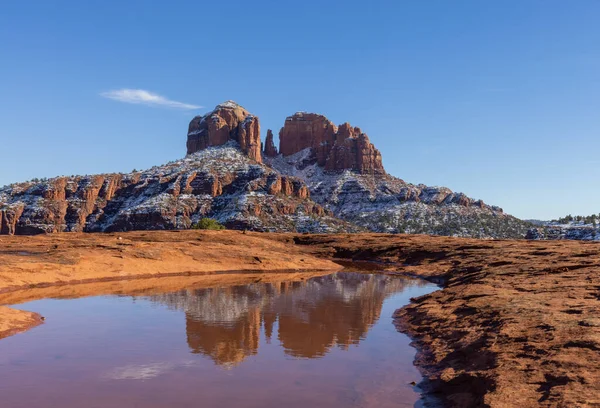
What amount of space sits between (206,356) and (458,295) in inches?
671

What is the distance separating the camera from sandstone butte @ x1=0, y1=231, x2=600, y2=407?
12.3 m

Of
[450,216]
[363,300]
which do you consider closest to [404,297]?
[363,300]

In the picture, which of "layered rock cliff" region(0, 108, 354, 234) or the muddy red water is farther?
"layered rock cliff" region(0, 108, 354, 234)

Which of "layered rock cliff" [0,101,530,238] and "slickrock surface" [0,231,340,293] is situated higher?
"layered rock cliff" [0,101,530,238]

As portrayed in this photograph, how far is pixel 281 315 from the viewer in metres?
27.2

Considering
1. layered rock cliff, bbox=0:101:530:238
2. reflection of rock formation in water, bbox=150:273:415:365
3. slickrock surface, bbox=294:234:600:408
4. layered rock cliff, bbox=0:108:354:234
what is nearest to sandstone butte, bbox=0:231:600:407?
slickrock surface, bbox=294:234:600:408

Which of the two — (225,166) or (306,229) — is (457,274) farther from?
(225,166)

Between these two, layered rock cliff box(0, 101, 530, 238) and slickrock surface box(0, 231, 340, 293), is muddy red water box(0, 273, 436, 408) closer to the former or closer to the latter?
slickrock surface box(0, 231, 340, 293)

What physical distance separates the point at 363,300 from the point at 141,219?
457ft

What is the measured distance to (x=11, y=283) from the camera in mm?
34062

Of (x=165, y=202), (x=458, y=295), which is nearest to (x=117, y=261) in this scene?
(x=458, y=295)

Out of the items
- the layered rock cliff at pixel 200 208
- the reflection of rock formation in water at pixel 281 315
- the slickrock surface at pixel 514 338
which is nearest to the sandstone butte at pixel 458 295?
the slickrock surface at pixel 514 338

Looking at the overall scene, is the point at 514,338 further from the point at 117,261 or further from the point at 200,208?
the point at 200,208

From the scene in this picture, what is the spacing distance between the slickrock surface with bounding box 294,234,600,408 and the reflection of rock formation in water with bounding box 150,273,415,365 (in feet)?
11.9
